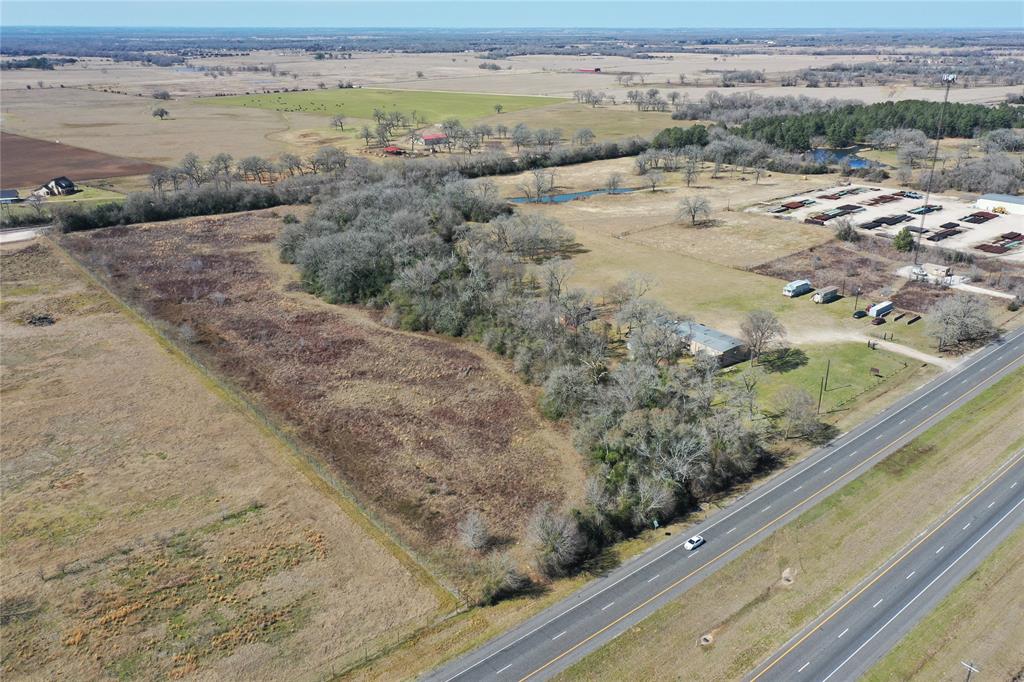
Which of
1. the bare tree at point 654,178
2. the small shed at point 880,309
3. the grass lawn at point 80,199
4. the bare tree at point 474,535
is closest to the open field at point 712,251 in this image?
the bare tree at point 654,178

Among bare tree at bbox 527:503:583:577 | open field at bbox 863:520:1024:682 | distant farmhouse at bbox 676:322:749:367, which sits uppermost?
distant farmhouse at bbox 676:322:749:367

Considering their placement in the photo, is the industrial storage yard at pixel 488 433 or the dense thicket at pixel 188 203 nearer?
the industrial storage yard at pixel 488 433

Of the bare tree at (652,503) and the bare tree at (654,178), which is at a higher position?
the bare tree at (654,178)

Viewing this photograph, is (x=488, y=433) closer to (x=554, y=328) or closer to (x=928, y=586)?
(x=554, y=328)

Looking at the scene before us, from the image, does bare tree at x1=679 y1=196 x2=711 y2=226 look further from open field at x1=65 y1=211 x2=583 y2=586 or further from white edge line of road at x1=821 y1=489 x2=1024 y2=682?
white edge line of road at x1=821 y1=489 x2=1024 y2=682

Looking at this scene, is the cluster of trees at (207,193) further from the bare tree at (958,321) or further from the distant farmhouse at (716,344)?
A: the bare tree at (958,321)

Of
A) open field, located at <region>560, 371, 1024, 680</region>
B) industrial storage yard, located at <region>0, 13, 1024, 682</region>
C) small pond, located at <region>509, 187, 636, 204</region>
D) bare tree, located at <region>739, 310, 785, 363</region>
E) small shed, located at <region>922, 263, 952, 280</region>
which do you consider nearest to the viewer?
open field, located at <region>560, 371, 1024, 680</region>

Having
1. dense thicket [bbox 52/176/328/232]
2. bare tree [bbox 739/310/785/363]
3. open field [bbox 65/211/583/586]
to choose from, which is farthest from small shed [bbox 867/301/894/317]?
dense thicket [bbox 52/176/328/232]
